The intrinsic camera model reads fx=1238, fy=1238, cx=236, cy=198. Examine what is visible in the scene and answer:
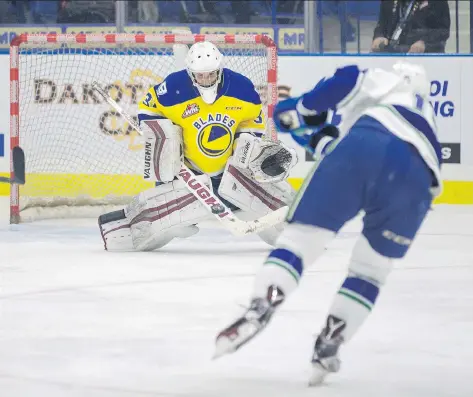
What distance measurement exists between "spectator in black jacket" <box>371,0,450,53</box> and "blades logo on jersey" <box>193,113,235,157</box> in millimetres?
2087

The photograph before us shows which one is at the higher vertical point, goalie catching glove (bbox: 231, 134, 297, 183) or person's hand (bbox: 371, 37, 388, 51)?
person's hand (bbox: 371, 37, 388, 51)

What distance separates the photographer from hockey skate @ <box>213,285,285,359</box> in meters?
2.67

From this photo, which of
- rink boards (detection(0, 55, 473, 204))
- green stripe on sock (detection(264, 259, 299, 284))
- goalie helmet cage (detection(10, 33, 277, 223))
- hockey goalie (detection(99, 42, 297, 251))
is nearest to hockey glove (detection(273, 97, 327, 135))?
green stripe on sock (detection(264, 259, 299, 284))

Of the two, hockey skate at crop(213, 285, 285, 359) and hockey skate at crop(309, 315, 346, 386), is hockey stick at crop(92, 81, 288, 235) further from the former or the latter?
hockey skate at crop(213, 285, 285, 359)

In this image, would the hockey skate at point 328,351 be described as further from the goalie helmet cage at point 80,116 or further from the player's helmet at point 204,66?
the goalie helmet cage at point 80,116

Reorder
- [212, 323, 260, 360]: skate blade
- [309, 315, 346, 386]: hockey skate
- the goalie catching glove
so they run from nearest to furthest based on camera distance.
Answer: [212, 323, 260, 360]: skate blade, [309, 315, 346, 386]: hockey skate, the goalie catching glove

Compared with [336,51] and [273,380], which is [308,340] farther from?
[336,51]

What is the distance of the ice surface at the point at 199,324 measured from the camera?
9.37 feet

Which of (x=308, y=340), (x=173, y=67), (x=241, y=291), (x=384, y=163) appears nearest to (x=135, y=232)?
(x=241, y=291)

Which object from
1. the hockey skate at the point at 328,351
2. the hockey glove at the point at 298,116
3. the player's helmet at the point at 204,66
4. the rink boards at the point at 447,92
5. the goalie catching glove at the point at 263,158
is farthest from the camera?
the rink boards at the point at 447,92

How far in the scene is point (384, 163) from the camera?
8.94 feet

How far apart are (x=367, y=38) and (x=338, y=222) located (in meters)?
4.61

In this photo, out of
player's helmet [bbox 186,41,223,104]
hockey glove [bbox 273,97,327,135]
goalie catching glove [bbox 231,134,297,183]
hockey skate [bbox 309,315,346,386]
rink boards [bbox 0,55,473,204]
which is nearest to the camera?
hockey skate [bbox 309,315,346,386]

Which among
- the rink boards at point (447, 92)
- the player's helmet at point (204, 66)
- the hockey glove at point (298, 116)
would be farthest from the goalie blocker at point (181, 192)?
the hockey glove at point (298, 116)
